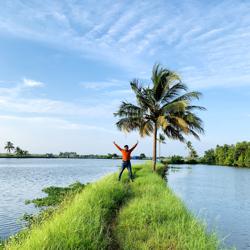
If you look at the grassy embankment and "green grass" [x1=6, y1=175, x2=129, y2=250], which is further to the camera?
the grassy embankment

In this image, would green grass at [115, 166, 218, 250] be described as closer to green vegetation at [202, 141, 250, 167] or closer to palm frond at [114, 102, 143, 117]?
palm frond at [114, 102, 143, 117]

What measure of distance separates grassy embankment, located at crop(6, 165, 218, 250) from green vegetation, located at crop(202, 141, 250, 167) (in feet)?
266

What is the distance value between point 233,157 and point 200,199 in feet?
262

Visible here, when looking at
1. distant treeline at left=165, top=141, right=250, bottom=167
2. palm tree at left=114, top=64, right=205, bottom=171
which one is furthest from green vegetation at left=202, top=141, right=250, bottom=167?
palm tree at left=114, top=64, right=205, bottom=171

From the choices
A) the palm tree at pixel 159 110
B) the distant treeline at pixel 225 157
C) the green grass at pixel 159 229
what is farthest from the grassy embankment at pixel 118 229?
the distant treeline at pixel 225 157

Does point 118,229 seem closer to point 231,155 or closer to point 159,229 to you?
point 159,229

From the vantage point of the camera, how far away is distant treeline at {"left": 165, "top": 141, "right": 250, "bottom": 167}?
90.5 metres

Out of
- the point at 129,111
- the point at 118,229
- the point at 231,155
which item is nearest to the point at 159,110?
the point at 129,111

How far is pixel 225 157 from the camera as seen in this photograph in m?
105

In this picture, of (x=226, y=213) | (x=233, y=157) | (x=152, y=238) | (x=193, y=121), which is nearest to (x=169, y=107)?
(x=193, y=121)

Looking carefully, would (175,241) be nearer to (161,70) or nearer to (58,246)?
(58,246)

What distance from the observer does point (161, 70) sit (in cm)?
2688

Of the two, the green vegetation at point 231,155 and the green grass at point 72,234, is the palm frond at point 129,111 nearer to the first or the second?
the green grass at point 72,234

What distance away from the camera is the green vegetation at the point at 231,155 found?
295ft
